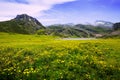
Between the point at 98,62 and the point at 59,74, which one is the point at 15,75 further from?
the point at 98,62

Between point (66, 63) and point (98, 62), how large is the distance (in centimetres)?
370

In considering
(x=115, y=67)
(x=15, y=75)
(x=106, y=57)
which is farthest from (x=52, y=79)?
(x=106, y=57)

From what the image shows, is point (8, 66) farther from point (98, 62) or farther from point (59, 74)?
point (98, 62)

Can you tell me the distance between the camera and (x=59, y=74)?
19.6 meters

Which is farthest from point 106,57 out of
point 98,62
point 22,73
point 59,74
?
point 22,73

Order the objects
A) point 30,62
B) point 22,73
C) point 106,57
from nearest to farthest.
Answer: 1. point 22,73
2. point 30,62
3. point 106,57

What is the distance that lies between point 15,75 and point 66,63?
18.9 feet

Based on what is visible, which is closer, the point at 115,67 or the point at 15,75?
the point at 15,75

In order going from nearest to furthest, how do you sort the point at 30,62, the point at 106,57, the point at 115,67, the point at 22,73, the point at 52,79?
the point at 52,79
the point at 22,73
the point at 115,67
the point at 30,62
the point at 106,57

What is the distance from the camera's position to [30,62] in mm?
23844

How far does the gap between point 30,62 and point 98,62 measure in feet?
25.5

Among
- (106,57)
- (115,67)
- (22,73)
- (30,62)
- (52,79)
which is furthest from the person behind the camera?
(106,57)

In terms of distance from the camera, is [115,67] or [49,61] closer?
[115,67]

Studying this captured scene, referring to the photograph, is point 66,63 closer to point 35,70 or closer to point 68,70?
point 68,70
